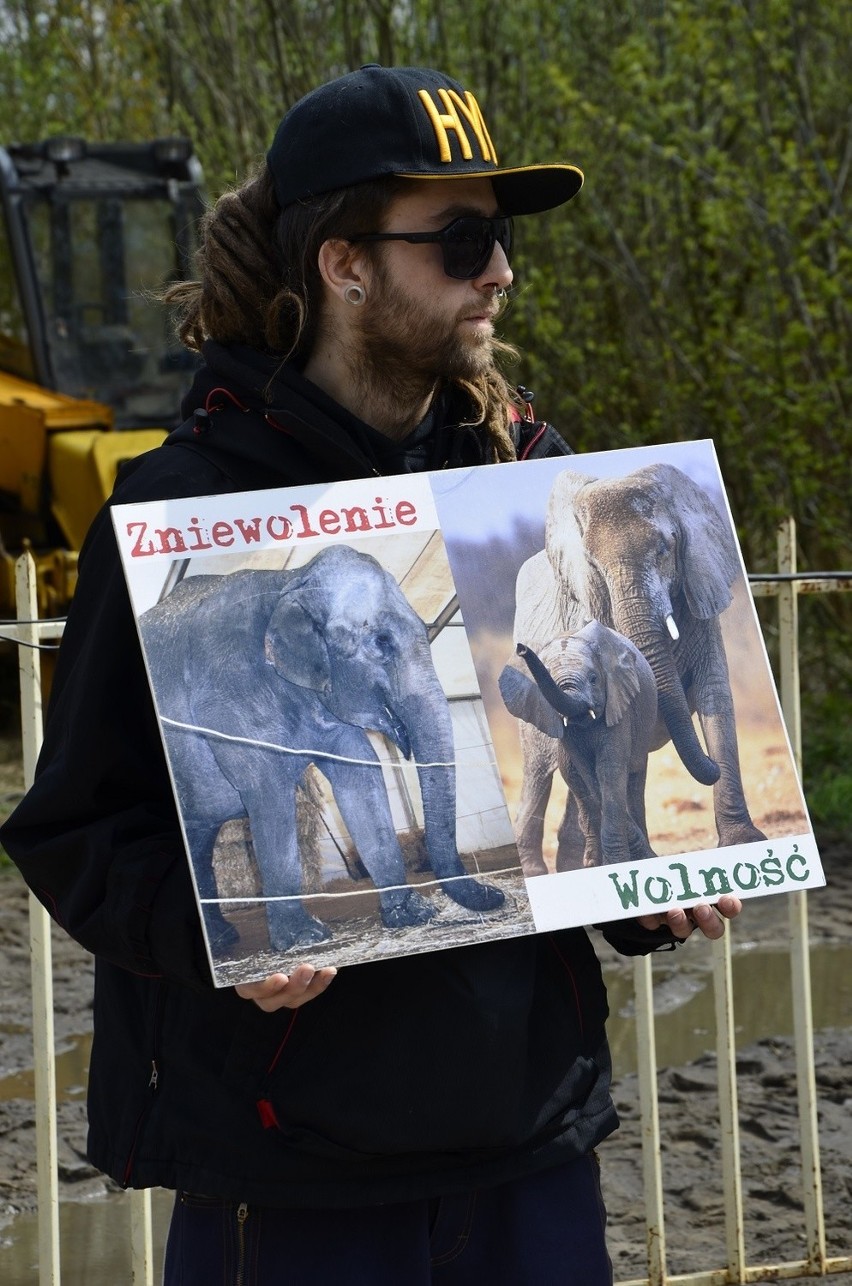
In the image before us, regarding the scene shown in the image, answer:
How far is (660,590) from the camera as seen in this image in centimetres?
173

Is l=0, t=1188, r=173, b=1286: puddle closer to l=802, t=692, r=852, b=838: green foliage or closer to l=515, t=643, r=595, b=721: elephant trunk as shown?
l=515, t=643, r=595, b=721: elephant trunk

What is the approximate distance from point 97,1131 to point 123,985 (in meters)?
0.16

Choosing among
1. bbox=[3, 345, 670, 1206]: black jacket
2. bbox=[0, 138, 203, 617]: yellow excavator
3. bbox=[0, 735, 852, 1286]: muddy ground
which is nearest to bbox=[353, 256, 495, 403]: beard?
bbox=[3, 345, 670, 1206]: black jacket

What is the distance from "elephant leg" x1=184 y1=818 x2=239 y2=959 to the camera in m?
1.47

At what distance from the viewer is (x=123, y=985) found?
1.72 m

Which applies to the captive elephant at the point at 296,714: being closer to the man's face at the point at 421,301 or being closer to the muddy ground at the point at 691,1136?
the man's face at the point at 421,301

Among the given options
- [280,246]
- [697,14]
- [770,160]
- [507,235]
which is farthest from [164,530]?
[697,14]

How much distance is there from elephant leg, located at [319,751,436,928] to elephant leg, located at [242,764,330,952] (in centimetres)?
5

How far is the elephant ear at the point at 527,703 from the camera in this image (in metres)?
1.64

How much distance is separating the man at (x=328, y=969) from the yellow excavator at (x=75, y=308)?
690cm

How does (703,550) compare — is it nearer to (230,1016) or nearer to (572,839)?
(572,839)

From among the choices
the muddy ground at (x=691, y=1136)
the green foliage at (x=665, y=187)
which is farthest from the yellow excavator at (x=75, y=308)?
the muddy ground at (x=691, y=1136)

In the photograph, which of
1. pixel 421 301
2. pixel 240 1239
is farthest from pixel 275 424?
pixel 240 1239

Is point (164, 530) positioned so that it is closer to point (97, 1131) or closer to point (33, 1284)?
point (97, 1131)
